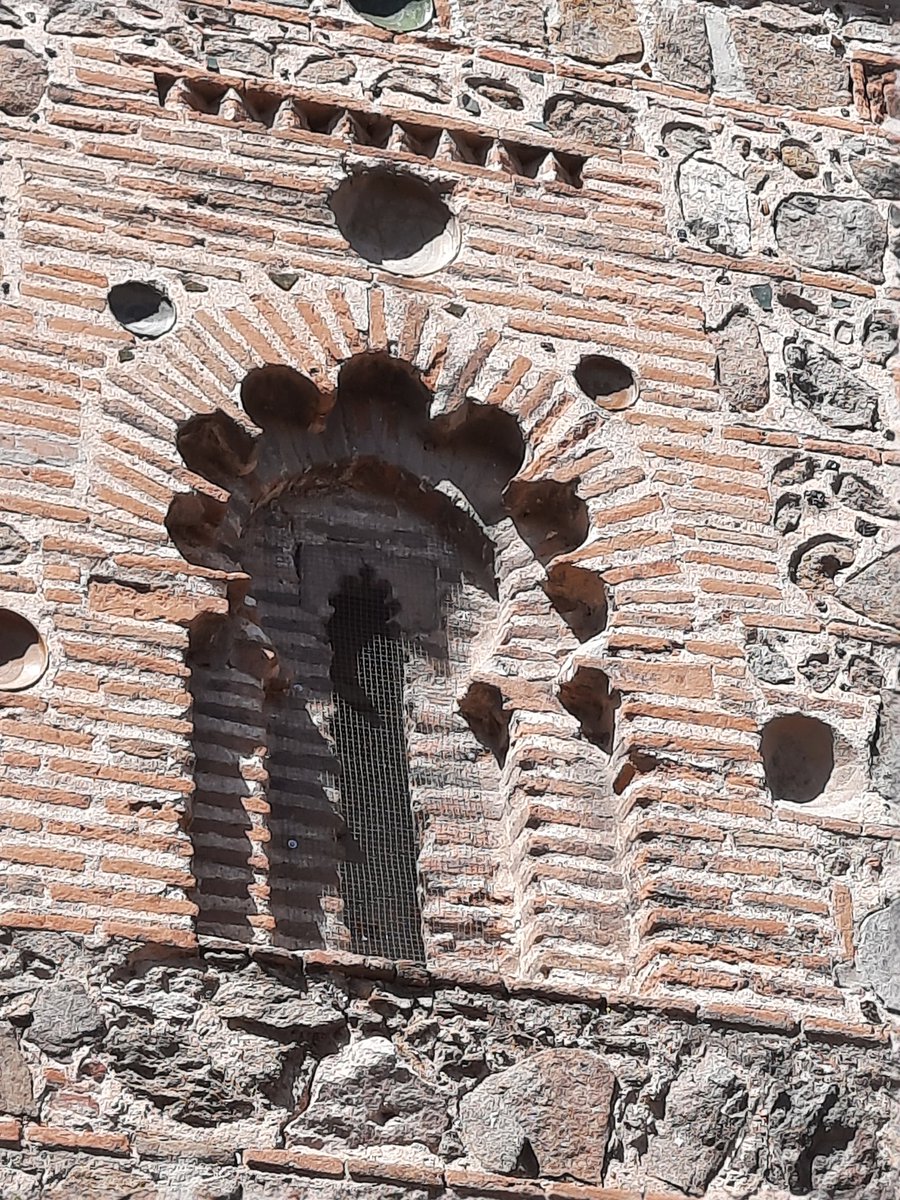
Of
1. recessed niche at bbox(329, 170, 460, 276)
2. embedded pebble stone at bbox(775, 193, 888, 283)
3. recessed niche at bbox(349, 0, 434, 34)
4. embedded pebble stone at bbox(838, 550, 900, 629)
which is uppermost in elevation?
recessed niche at bbox(349, 0, 434, 34)

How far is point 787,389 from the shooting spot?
8891 millimetres

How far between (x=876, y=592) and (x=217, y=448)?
6.81 feet

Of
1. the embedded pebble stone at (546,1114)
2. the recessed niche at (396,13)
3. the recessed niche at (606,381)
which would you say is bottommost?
the embedded pebble stone at (546,1114)

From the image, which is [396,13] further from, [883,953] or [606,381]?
[883,953]

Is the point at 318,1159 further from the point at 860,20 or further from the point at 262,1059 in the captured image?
the point at 860,20

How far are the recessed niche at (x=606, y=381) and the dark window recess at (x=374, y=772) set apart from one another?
3.01 feet

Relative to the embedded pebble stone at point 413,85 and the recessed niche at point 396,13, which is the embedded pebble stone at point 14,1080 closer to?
the embedded pebble stone at point 413,85

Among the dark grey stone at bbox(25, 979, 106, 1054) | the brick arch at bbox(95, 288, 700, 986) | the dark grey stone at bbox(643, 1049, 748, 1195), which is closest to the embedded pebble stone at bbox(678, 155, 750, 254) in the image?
the brick arch at bbox(95, 288, 700, 986)

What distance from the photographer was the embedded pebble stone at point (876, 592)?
8461 millimetres

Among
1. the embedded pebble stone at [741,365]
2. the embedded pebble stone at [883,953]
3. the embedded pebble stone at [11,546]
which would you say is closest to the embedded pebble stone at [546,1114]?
the embedded pebble stone at [883,953]

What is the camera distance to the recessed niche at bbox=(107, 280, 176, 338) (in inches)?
324

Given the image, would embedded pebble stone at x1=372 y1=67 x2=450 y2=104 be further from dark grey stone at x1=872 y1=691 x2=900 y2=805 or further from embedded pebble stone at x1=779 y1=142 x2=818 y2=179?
dark grey stone at x1=872 y1=691 x2=900 y2=805

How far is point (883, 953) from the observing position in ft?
25.4

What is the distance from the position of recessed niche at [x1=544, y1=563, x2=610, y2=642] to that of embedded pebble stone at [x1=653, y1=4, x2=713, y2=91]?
7.09 feet
